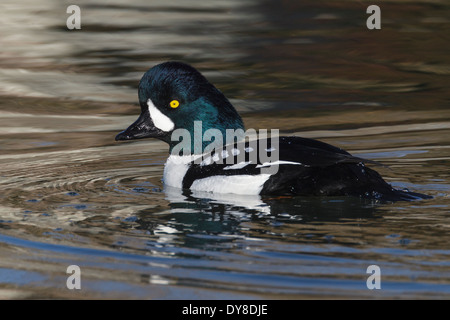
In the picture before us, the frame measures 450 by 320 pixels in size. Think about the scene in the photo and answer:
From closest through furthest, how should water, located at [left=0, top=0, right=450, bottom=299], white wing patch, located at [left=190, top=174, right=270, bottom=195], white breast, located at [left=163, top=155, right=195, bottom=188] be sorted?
water, located at [left=0, top=0, right=450, bottom=299] → white wing patch, located at [left=190, top=174, right=270, bottom=195] → white breast, located at [left=163, top=155, right=195, bottom=188]

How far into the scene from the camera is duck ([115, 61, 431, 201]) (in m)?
6.59

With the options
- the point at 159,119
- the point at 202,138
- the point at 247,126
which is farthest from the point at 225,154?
the point at 247,126

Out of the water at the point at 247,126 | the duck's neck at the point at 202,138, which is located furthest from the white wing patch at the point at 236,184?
the duck's neck at the point at 202,138

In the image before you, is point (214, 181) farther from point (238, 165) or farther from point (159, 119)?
point (159, 119)

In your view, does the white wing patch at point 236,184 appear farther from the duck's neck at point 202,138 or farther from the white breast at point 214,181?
the duck's neck at point 202,138

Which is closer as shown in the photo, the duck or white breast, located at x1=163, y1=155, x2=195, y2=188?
the duck

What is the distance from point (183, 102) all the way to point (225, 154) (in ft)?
2.61

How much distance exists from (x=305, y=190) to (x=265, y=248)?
133cm

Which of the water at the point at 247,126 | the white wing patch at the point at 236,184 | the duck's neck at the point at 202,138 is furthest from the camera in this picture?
the duck's neck at the point at 202,138

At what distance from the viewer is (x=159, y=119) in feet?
25.0

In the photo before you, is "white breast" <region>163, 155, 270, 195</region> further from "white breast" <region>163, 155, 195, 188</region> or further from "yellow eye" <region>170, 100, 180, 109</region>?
"yellow eye" <region>170, 100, 180, 109</region>

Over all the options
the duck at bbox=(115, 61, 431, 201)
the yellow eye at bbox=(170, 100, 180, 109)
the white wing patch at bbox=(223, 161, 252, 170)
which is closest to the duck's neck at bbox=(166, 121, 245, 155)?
the duck at bbox=(115, 61, 431, 201)

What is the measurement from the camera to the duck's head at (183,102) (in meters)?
7.38

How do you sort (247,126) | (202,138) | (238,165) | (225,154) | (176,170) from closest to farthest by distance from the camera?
(238,165) → (225,154) → (176,170) → (202,138) → (247,126)
